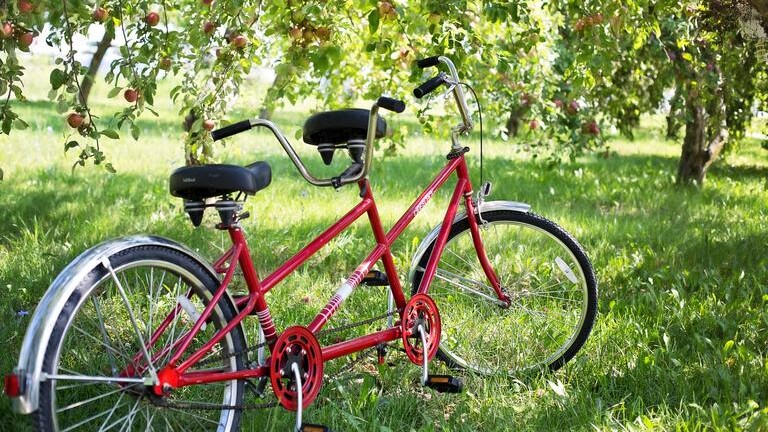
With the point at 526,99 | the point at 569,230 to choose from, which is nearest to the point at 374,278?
the point at 569,230

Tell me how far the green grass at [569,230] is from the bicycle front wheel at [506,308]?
0.12 m

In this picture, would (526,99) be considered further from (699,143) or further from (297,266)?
(297,266)

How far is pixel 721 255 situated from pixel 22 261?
3965mm

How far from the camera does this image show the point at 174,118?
13.4 m

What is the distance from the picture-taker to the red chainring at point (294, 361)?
243 centimetres

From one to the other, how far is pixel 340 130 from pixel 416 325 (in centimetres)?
79

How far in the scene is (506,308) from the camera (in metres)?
3.25

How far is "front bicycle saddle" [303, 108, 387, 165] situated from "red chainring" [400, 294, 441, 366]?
61 cm

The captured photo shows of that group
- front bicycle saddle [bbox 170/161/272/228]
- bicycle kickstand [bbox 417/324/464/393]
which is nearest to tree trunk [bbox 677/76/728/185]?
bicycle kickstand [bbox 417/324/464/393]

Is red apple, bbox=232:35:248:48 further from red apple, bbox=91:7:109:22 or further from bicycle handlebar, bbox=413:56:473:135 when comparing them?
bicycle handlebar, bbox=413:56:473:135

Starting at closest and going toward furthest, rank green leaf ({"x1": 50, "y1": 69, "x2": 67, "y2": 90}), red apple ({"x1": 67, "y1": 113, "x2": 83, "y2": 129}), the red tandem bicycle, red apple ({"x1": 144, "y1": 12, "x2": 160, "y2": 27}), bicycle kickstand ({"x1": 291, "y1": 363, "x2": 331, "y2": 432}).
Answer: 1. the red tandem bicycle
2. bicycle kickstand ({"x1": 291, "y1": 363, "x2": 331, "y2": 432})
3. green leaf ({"x1": 50, "y1": 69, "x2": 67, "y2": 90})
4. red apple ({"x1": 67, "y1": 113, "x2": 83, "y2": 129})
5. red apple ({"x1": 144, "y1": 12, "x2": 160, "y2": 27})

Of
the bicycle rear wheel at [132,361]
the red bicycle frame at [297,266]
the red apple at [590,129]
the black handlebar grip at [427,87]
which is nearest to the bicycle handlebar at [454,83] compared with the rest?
the black handlebar grip at [427,87]

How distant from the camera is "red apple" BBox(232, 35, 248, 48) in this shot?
324cm

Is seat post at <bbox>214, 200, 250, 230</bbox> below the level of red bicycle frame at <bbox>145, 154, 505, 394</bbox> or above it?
above
